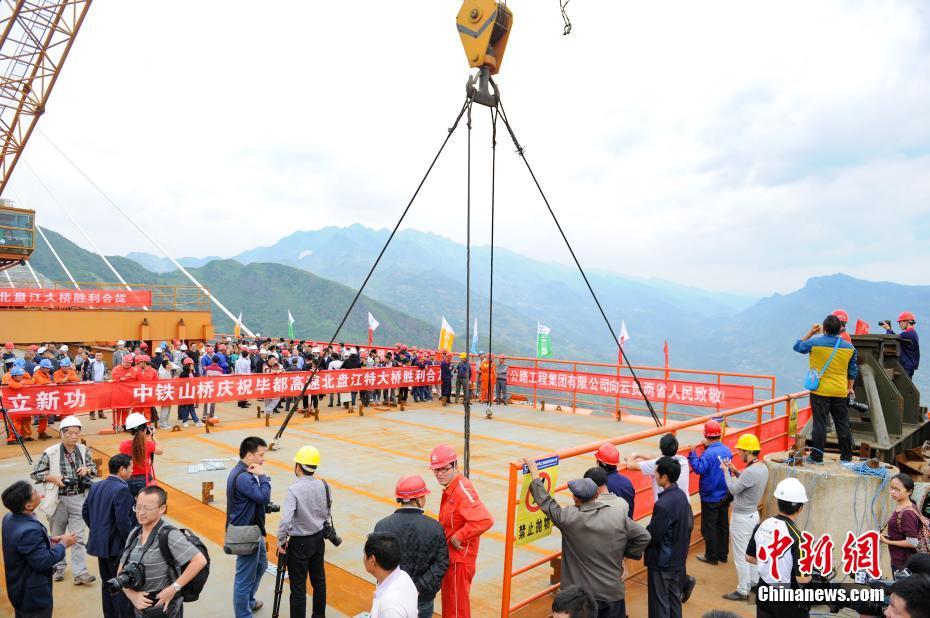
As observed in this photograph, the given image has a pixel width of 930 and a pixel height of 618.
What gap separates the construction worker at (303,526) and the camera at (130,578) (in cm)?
145

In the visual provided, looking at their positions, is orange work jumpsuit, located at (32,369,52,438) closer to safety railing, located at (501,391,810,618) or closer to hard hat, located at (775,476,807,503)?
safety railing, located at (501,391,810,618)

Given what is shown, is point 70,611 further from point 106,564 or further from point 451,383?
point 451,383

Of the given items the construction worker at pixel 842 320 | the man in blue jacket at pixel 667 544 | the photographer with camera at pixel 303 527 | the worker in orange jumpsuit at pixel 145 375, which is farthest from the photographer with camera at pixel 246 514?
the worker in orange jumpsuit at pixel 145 375

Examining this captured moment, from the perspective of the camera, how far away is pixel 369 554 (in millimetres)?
3486

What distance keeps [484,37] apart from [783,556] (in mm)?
6643

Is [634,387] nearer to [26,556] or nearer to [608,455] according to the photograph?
[608,455]

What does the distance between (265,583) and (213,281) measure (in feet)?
628

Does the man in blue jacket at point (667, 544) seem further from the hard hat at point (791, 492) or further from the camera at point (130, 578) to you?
the camera at point (130, 578)

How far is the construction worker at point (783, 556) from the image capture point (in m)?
4.11

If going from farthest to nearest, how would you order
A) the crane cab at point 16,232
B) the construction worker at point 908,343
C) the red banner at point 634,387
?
1. the crane cab at point 16,232
2. the red banner at point 634,387
3. the construction worker at point 908,343

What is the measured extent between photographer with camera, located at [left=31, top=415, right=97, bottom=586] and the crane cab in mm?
35061

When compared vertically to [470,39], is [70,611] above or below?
below

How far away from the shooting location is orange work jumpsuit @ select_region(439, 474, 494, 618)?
4438 millimetres

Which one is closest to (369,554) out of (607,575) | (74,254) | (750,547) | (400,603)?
(400,603)
